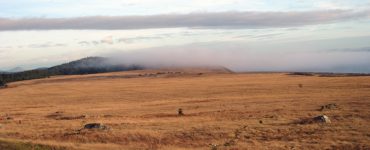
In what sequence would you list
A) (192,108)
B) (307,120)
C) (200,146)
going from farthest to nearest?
(192,108), (307,120), (200,146)

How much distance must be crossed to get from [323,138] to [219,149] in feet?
24.1

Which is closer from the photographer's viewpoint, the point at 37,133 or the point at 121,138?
the point at 121,138

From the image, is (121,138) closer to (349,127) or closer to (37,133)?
(37,133)

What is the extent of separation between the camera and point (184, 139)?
3397 centimetres

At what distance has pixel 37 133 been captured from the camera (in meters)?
37.8

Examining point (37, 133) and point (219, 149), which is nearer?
point (219, 149)

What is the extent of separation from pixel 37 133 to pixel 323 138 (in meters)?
20.3

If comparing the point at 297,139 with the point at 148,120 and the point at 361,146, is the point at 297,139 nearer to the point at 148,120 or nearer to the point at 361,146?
the point at 361,146

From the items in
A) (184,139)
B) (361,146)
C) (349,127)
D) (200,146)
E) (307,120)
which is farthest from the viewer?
(307,120)

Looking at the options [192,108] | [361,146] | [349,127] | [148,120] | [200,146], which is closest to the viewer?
[361,146]

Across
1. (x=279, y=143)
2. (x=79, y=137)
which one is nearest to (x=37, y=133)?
(x=79, y=137)

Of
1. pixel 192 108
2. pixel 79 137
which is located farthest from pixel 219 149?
pixel 192 108

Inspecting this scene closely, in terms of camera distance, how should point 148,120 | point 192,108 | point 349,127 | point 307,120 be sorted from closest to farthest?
point 349,127, point 307,120, point 148,120, point 192,108

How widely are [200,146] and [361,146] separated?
9.49 meters
